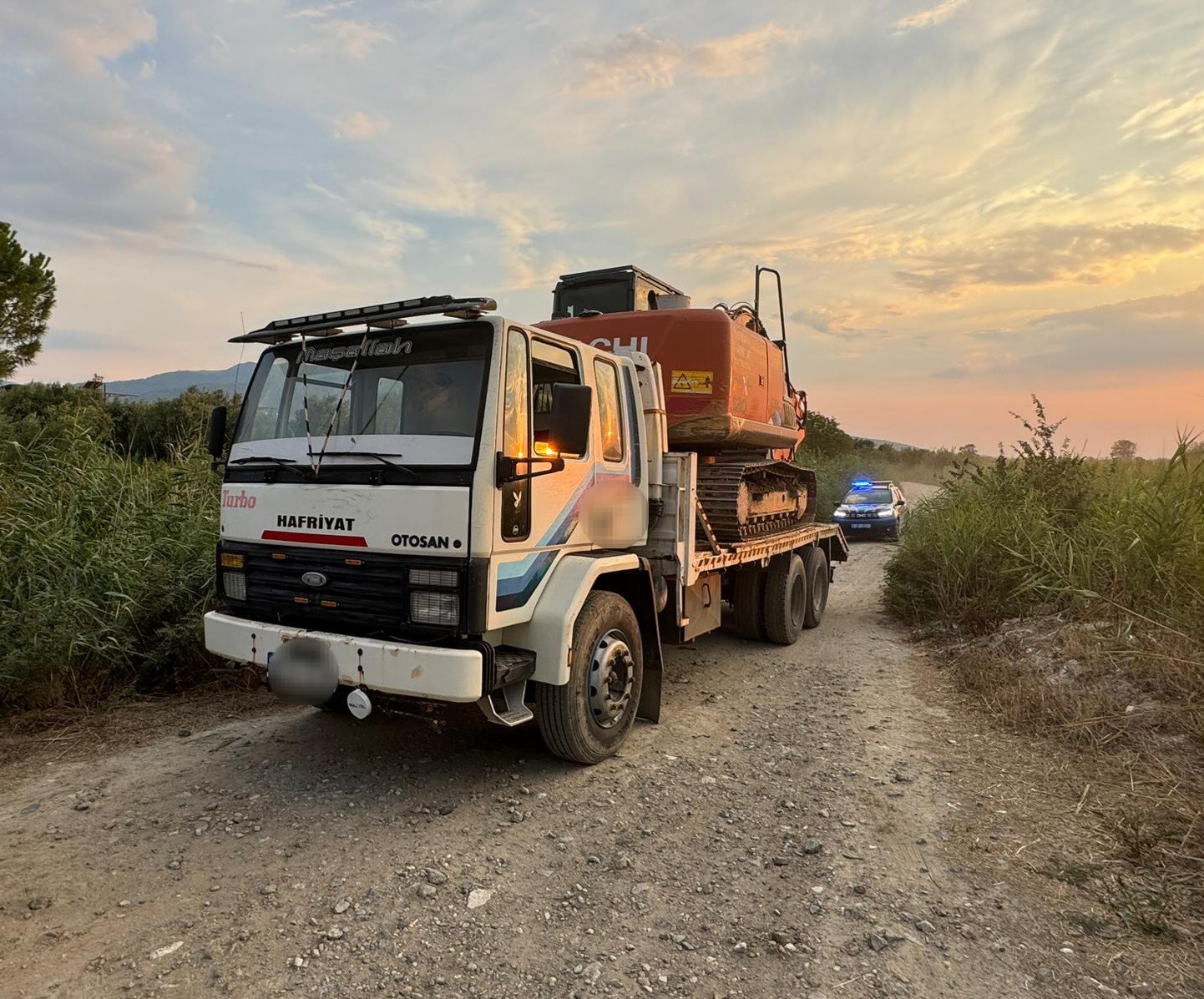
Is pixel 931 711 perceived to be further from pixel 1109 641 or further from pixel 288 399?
pixel 288 399

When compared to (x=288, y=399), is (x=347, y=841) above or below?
below

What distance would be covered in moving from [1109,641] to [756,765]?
2923mm

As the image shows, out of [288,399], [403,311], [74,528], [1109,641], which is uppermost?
[403,311]

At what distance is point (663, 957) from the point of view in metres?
2.74

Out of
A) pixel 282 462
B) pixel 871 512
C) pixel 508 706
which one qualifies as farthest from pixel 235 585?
pixel 871 512

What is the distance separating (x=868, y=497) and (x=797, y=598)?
11.6m

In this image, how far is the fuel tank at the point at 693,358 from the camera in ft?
20.5

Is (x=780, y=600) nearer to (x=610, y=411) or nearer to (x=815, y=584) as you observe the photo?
(x=815, y=584)

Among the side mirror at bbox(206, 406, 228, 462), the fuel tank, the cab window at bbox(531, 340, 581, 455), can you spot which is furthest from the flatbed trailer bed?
the side mirror at bbox(206, 406, 228, 462)

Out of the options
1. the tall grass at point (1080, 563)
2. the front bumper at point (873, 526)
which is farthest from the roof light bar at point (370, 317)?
the front bumper at point (873, 526)

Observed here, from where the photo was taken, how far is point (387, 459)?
3830 mm

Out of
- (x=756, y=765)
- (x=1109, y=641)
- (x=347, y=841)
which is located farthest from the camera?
(x=1109, y=641)

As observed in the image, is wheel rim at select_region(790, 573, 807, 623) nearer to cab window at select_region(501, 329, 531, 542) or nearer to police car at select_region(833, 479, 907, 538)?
cab window at select_region(501, 329, 531, 542)

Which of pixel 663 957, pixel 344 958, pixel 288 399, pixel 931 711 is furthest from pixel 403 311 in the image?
pixel 931 711
